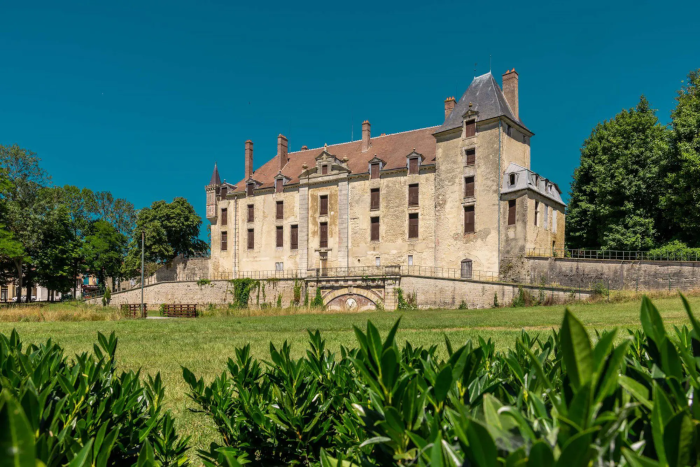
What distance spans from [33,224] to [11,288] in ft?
113

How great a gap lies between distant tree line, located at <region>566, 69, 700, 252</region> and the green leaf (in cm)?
3218

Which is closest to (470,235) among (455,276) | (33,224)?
(455,276)

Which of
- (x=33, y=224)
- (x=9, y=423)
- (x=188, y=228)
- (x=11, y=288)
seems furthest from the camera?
(x=11, y=288)

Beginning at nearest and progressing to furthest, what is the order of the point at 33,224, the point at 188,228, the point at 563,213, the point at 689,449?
the point at 689,449, the point at 563,213, the point at 33,224, the point at 188,228

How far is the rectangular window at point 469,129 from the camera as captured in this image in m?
33.2

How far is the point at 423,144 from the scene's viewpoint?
126 ft

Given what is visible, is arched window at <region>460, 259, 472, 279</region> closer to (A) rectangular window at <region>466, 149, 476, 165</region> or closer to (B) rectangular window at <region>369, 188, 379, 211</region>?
(A) rectangular window at <region>466, 149, 476, 165</region>

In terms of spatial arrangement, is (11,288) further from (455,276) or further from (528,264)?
(528,264)

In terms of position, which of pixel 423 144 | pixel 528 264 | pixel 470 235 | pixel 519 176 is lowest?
pixel 528 264

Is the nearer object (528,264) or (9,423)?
(9,423)

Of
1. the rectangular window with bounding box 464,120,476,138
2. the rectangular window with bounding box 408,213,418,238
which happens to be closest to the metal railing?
the rectangular window with bounding box 408,213,418,238

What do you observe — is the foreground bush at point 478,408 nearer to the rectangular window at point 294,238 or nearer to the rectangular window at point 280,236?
the rectangular window at point 294,238

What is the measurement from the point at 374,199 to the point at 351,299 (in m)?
9.10

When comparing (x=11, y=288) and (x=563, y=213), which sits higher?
(x=563, y=213)
